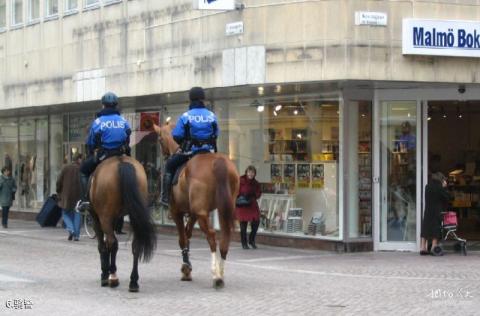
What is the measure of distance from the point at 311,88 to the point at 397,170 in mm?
2526

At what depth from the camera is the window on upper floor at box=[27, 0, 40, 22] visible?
85.5ft

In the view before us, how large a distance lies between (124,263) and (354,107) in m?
5.95

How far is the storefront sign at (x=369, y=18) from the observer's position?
16.4 meters

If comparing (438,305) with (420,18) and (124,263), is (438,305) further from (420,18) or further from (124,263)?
(420,18)

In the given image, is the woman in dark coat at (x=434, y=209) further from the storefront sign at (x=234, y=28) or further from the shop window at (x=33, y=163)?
the shop window at (x=33, y=163)

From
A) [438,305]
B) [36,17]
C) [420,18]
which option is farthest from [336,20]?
[36,17]

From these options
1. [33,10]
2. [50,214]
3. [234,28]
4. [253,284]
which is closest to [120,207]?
[253,284]

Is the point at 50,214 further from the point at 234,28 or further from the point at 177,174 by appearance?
the point at 177,174

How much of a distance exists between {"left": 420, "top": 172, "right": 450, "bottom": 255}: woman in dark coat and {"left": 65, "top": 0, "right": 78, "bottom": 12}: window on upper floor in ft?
38.9

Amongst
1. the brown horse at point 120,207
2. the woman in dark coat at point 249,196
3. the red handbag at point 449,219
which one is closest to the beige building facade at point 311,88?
the red handbag at point 449,219

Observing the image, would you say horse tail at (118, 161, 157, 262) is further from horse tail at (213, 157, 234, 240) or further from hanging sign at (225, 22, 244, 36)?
hanging sign at (225, 22, 244, 36)

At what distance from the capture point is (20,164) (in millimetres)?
29984

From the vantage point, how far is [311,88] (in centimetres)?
1794

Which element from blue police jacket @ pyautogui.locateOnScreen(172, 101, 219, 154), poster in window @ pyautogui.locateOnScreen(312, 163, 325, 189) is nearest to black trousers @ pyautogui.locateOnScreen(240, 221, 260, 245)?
poster in window @ pyautogui.locateOnScreen(312, 163, 325, 189)
